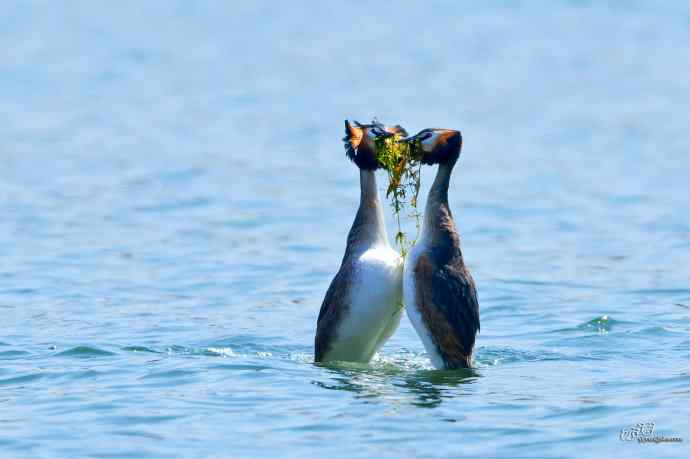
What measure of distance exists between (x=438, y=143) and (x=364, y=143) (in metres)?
0.69

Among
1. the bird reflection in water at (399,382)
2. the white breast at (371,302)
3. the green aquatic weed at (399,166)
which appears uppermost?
the green aquatic weed at (399,166)

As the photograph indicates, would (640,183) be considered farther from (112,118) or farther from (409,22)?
(409,22)

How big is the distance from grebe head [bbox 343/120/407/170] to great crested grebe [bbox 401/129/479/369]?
1.06ft

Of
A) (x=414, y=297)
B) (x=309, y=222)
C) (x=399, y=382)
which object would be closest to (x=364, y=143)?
(x=414, y=297)

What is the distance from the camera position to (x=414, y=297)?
12.0 m

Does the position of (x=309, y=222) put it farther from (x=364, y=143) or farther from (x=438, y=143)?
(x=438, y=143)

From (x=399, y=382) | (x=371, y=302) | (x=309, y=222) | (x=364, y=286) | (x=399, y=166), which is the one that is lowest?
(x=399, y=382)

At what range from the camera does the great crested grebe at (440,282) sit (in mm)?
12055

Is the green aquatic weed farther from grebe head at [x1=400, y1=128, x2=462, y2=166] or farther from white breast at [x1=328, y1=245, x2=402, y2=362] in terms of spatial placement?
white breast at [x1=328, y1=245, x2=402, y2=362]

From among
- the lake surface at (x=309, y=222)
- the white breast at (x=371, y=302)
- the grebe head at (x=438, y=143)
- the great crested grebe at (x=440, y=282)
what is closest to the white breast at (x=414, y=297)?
the great crested grebe at (x=440, y=282)

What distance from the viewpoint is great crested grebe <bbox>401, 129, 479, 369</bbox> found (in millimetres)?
12055

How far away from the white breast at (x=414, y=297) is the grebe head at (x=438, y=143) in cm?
75

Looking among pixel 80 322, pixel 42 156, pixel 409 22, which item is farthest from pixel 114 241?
pixel 409 22

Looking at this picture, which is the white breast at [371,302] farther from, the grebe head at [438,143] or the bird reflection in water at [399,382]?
the grebe head at [438,143]
